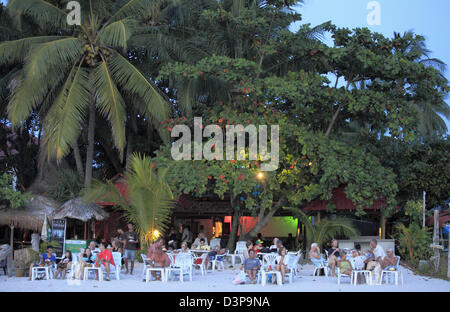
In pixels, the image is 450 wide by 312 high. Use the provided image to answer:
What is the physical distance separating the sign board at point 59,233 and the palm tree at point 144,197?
47.6 inches

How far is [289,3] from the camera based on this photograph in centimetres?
1858

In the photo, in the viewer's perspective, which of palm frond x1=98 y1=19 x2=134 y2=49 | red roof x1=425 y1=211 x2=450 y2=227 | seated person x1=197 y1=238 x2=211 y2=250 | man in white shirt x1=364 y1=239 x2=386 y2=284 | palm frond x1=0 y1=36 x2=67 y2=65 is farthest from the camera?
red roof x1=425 y1=211 x2=450 y2=227

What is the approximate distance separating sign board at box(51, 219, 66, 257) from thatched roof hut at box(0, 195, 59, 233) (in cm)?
133

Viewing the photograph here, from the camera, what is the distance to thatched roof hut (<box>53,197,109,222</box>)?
18.0 m

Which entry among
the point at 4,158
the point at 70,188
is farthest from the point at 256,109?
the point at 4,158

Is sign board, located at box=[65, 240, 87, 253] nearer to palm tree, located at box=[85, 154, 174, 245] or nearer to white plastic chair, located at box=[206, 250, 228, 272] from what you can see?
palm tree, located at box=[85, 154, 174, 245]

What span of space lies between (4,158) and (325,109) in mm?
13919

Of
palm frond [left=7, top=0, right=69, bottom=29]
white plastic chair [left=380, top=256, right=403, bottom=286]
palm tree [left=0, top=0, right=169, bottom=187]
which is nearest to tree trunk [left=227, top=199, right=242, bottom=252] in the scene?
palm tree [left=0, top=0, right=169, bottom=187]

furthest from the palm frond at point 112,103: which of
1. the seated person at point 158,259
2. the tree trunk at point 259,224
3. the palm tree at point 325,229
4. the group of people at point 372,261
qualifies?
the group of people at point 372,261

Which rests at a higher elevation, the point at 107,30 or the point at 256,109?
the point at 107,30

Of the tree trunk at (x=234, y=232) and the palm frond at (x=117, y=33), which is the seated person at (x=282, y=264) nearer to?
the tree trunk at (x=234, y=232)

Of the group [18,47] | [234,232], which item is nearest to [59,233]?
[234,232]

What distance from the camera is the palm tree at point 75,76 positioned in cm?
1759

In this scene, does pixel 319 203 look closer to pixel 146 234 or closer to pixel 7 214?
pixel 146 234
